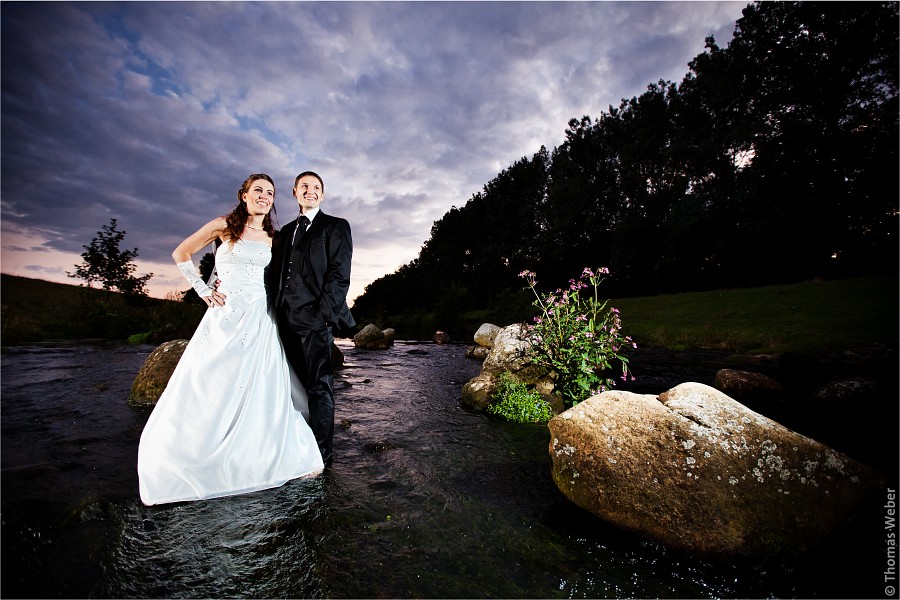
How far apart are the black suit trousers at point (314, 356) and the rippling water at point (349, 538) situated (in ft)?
1.68

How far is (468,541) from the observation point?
2.89m

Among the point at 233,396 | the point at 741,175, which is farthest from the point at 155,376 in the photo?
the point at 741,175

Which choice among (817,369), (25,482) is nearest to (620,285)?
(817,369)

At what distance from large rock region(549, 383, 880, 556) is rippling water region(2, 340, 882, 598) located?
190 millimetres

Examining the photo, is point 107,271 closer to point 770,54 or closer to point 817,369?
point 817,369

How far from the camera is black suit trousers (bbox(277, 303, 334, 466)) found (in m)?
4.01

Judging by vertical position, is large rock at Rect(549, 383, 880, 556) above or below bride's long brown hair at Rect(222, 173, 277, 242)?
below

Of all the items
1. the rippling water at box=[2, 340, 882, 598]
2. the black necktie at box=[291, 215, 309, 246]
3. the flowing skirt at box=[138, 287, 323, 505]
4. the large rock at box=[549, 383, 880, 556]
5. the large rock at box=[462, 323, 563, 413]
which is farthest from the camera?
the large rock at box=[462, 323, 563, 413]

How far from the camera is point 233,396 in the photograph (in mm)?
3658

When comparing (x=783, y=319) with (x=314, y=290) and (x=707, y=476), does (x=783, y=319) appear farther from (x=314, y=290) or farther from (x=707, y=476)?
(x=314, y=290)

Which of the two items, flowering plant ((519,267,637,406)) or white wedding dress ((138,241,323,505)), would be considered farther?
flowering plant ((519,267,637,406))

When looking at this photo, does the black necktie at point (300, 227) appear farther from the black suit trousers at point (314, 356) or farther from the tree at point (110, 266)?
the tree at point (110, 266)

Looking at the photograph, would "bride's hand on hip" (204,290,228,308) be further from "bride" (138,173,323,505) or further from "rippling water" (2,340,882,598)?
"rippling water" (2,340,882,598)

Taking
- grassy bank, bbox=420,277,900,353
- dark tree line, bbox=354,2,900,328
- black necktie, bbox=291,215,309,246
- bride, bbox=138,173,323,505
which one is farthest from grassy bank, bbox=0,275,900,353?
black necktie, bbox=291,215,309,246
